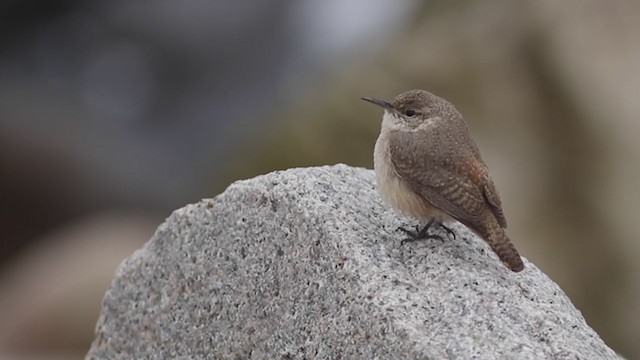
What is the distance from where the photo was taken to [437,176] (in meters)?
4.83

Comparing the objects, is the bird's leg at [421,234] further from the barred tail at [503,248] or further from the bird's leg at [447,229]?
the barred tail at [503,248]

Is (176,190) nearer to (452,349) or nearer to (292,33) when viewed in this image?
(292,33)

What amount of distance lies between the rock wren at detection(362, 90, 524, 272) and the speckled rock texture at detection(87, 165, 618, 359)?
147 mm

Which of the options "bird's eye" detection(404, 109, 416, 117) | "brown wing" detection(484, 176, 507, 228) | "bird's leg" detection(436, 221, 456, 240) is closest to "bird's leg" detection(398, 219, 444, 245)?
"bird's leg" detection(436, 221, 456, 240)

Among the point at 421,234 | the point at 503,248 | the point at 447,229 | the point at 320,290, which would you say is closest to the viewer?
the point at 320,290

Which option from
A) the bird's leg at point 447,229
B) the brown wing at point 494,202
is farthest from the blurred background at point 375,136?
the brown wing at point 494,202

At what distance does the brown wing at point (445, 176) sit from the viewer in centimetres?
471

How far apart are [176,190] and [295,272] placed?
9.33m

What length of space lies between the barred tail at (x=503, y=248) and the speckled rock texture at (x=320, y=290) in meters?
0.08

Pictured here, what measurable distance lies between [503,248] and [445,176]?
51cm

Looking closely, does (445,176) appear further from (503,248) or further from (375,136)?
(375,136)

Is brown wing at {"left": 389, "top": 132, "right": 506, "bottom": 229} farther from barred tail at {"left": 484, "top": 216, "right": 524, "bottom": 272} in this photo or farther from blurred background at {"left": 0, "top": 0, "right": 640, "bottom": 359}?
blurred background at {"left": 0, "top": 0, "right": 640, "bottom": 359}

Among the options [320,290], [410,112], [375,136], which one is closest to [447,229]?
[410,112]

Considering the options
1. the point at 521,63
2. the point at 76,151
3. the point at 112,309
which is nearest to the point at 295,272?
the point at 112,309
